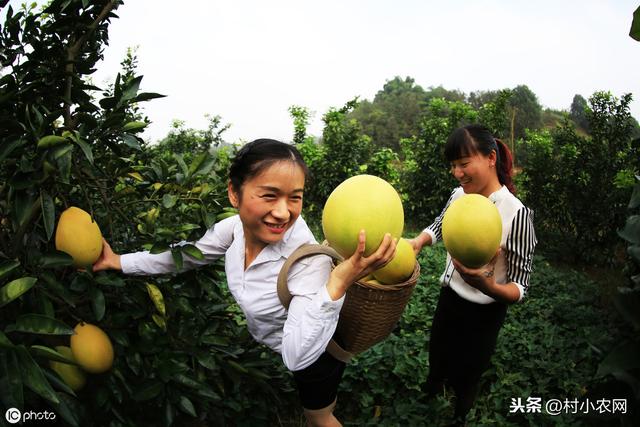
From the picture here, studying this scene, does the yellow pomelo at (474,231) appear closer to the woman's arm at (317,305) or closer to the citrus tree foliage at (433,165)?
the woman's arm at (317,305)

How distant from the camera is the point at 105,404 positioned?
1449mm

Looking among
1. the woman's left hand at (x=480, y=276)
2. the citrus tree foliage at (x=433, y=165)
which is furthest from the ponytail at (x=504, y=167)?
the citrus tree foliage at (x=433, y=165)

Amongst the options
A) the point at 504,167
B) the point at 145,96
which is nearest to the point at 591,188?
the point at 504,167

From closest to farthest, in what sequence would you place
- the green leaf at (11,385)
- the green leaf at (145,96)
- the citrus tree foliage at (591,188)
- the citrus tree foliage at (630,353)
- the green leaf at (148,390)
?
the citrus tree foliage at (630,353) < the green leaf at (11,385) < the green leaf at (145,96) < the green leaf at (148,390) < the citrus tree foliage at (591,188)

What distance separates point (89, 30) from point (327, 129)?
6143 millimetres

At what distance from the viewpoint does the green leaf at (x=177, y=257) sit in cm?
142

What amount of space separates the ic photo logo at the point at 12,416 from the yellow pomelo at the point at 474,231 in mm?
1395

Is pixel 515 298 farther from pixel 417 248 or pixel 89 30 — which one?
pixel 89 30

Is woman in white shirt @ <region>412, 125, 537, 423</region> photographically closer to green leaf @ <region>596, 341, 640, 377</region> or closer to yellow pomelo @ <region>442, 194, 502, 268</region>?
yellow pomelo @ <region>442, 194, 502, 268</region>

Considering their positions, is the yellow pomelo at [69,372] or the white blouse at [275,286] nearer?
the white blouse at [275,286]

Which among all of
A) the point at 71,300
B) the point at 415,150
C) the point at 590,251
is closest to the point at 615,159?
the point at 590,251

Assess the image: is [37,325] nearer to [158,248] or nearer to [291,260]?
[158,248]

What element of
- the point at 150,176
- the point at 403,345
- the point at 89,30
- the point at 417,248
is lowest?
the point at 403,345

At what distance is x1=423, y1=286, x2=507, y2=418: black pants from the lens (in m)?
1.91
